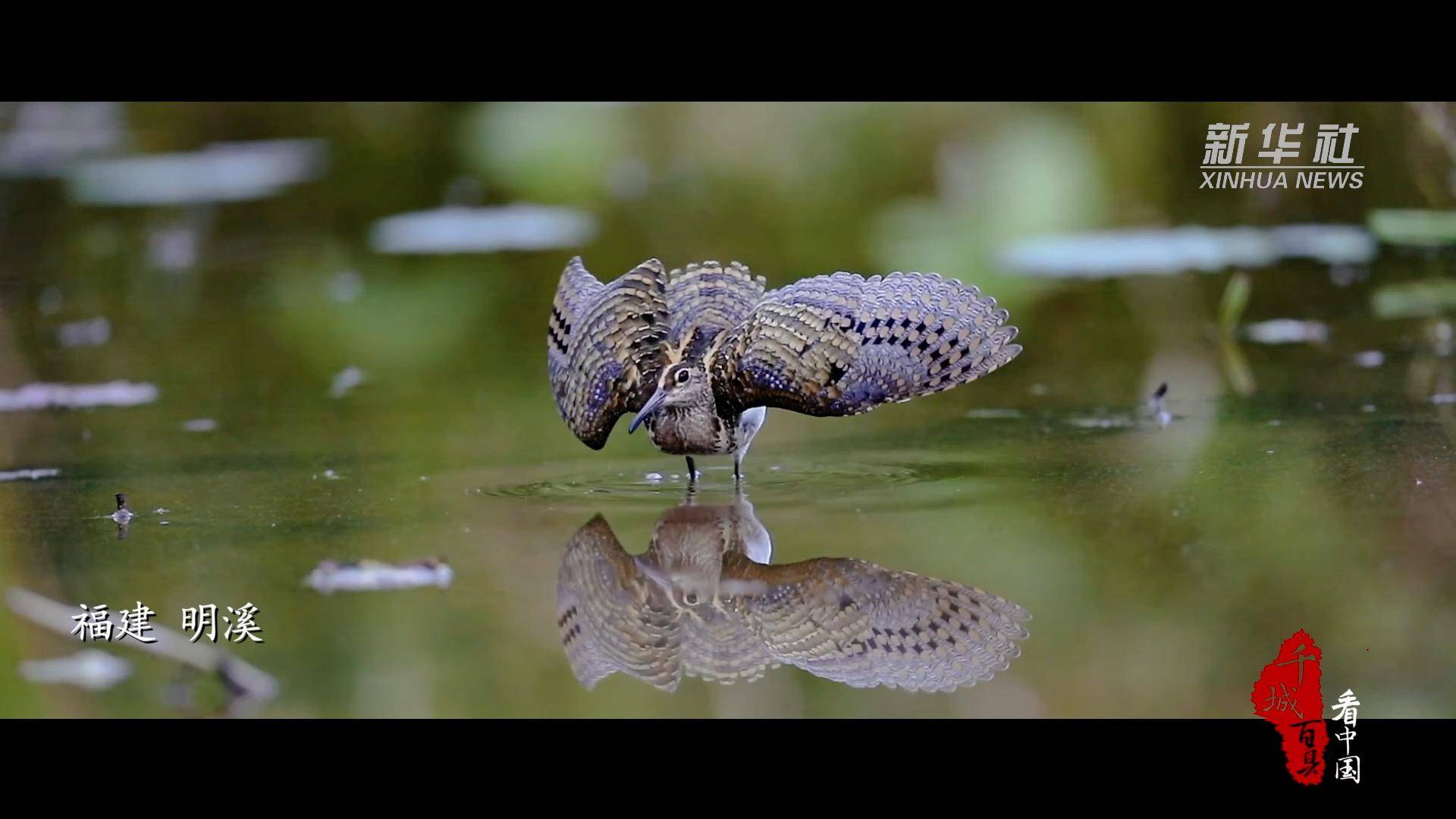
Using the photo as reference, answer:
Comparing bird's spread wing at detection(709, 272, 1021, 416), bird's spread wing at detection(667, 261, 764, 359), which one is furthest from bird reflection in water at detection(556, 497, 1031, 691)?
bird's spread wing at detection(667, 261, 764, 359)

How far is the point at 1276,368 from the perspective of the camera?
25.7 feet

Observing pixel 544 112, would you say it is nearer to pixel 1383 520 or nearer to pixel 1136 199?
pixel 1136 199

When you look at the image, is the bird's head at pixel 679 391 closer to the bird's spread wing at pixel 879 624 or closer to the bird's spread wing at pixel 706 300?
the bird's spread wing at pixel 706 300

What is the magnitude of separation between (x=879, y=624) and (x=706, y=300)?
2236 millimetres

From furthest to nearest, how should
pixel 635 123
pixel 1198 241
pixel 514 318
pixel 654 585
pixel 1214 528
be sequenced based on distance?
pixel 635 123
pixel 1198 241
pixel 514 318
pixel 1214 528
pixel 654 585

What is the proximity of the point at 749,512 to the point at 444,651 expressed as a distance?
144 cm

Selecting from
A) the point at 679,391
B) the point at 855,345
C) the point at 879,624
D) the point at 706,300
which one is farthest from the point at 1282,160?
the point at 879,624

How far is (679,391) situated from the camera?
20.6ft

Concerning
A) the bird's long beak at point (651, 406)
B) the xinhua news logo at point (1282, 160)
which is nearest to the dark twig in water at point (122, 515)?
the bird's long beak at point (651, 406)

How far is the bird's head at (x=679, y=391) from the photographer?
6.27 meters

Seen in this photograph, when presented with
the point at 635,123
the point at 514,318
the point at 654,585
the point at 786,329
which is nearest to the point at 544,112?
the point at 635,123

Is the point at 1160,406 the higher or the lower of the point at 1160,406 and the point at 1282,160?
the lower

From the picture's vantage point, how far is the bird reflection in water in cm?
458

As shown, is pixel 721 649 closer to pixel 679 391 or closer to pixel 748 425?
pixel 679 391
